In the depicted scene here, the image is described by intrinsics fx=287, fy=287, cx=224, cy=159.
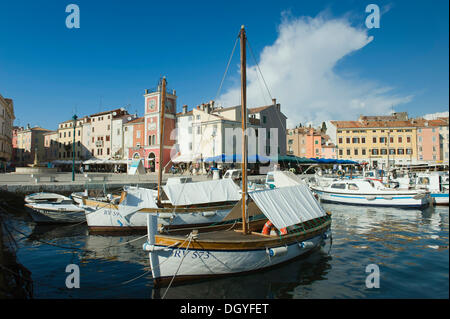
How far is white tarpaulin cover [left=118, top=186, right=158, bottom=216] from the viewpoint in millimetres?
14867

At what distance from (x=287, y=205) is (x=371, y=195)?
16.9m

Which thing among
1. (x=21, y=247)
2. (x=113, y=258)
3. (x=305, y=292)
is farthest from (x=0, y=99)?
(x=305, y=292)

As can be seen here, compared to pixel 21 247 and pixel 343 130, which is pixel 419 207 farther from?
pixel 343 130

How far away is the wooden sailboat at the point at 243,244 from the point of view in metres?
8.15

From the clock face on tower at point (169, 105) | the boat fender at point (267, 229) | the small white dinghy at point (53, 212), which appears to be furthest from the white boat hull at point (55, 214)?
the clock face on tower at point (169, 105)

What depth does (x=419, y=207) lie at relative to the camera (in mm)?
21688

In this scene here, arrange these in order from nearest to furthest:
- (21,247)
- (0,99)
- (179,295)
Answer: (179,295) < (21,247) < (0,99)

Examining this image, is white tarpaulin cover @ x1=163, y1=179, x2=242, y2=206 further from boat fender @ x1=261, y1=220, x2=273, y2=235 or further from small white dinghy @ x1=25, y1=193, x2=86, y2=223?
small white dinghy @ x1=25, y1=193, x2=86, y2=223

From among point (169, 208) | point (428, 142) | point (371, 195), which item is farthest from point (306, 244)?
point (428, 142)

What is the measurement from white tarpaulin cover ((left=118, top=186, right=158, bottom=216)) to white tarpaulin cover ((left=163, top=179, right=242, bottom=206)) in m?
1.65

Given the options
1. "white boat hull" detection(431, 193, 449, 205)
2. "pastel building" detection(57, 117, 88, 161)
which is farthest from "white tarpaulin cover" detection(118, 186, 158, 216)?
"pastel building" detection(57, 117, 88, 161)

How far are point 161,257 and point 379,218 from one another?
15.9 m
